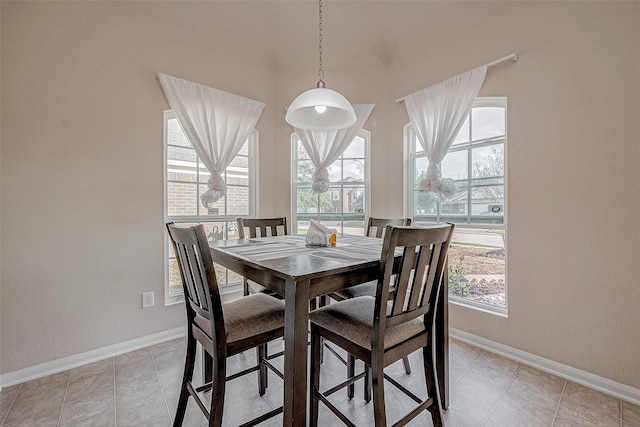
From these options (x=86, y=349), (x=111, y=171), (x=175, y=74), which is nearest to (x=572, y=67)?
(x=175, y=74)

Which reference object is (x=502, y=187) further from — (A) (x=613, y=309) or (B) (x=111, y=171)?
(B) (x=111, y=171)

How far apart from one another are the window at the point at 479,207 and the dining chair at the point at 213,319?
1856 millimetres

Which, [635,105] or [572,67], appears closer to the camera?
[635,105]

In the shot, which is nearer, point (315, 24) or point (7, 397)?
point (7, 397)

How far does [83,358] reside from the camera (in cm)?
209

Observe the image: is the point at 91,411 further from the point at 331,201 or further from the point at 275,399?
the point at 331,201

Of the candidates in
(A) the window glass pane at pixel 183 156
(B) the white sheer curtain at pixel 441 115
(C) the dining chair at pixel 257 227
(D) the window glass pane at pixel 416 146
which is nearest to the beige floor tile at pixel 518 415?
(B) the white sheer curtain at pixel 441 115

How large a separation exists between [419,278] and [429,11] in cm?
238

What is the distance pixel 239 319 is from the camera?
4.42 feet

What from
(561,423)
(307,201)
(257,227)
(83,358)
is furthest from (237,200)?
(561,423)

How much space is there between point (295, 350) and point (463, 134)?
94.2 inches

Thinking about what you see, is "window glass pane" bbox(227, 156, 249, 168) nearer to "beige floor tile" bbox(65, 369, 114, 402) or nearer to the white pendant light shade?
the white pendant light shade

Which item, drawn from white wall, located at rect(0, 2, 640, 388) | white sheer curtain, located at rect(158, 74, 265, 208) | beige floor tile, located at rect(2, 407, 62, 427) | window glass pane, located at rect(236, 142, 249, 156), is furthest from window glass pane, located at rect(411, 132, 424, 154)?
beige floor tile, located at rect(2, 407, 62, 427)

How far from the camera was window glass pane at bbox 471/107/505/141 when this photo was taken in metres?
2.34
